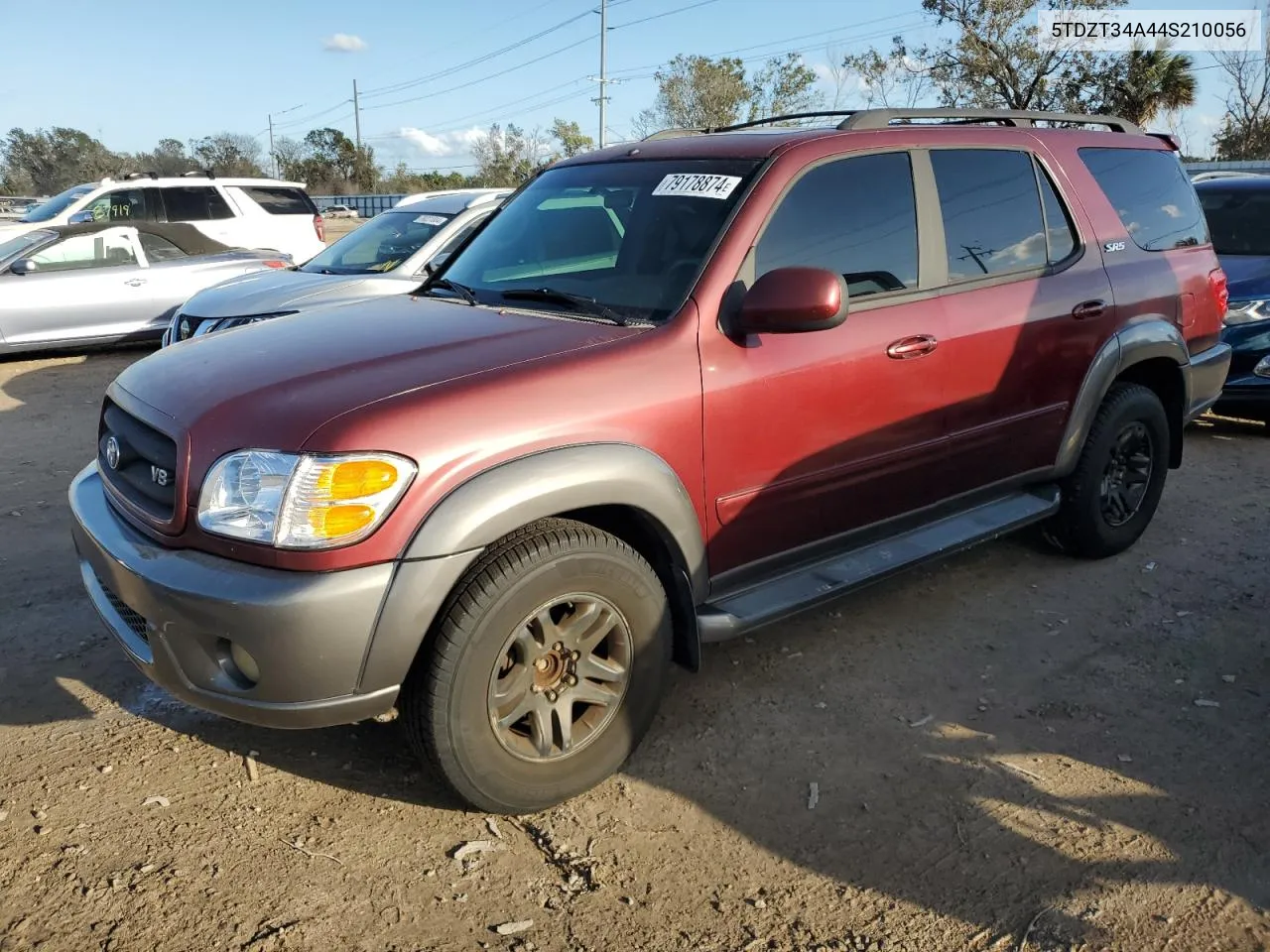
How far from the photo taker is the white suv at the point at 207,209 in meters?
12.2

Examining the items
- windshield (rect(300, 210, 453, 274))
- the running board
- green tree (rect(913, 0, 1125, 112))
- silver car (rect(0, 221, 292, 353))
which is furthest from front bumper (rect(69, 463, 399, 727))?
green tree (rect(913, 0, 1125, 112))

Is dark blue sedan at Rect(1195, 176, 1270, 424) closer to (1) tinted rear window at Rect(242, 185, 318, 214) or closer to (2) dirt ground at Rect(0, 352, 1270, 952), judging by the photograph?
(2) dirt ground at Rect(0, 352, 1270, 952)

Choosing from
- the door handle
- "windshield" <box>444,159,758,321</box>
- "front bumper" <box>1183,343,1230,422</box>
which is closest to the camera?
"windshield" <box>444,159,758,321</box>

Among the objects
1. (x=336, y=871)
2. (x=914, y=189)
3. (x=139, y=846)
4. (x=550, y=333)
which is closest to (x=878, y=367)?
(x=914, y=189)

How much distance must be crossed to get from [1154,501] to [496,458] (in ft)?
12.2

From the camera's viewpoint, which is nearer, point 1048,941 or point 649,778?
point 1048,941

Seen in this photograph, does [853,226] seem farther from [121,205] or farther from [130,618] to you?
[121,205]

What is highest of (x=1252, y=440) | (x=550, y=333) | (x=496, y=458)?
(x=550, y=333)

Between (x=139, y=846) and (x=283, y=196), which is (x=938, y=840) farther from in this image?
(x=283, y=196)

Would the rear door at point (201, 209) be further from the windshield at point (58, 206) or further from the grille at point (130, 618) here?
the grille at point (130, 618)

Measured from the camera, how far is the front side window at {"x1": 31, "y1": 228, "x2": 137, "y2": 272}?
31.9ft

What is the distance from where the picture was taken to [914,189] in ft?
12.1

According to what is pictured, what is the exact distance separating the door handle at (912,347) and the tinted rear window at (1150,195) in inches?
60.2

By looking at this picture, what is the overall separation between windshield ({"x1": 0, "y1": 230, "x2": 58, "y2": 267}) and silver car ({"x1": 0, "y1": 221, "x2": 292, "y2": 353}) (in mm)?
14
